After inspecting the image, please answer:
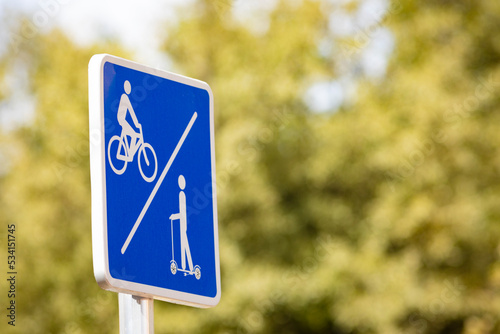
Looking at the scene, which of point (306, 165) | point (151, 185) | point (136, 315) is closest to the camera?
point (136, 315)

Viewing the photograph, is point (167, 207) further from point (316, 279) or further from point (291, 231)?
point (291, 231)

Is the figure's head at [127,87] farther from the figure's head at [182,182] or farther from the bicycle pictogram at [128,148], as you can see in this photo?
the figure's head at [182,182]

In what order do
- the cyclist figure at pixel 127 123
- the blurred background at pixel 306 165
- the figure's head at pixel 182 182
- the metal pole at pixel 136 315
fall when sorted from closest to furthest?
the metal pole at pixel 136 315, the cyclist figure at pixel 127 123, the figure's head at pixel 182 182, the blurred background at pixel 306 165

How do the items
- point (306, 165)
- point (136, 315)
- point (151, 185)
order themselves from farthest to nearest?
point (306, 165)
point (151, 185)
point (136, 315)

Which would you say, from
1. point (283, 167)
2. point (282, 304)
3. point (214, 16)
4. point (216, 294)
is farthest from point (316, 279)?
point (216, 294)

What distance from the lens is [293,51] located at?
12742 mm

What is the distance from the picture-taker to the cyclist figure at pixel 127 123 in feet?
5.89

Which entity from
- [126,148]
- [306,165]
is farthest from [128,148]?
[306,165]

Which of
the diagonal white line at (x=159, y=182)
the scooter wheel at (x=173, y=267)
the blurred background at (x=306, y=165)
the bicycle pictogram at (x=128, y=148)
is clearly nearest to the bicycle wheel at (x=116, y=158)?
the bicycle pictogram at (x=128, y=148)

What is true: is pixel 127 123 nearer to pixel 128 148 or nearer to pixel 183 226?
pixel 128 148

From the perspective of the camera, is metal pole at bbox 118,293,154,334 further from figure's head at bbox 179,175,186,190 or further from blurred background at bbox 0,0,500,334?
blurred background at bbox 0,0,500,334

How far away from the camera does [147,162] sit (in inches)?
72.2

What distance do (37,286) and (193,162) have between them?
10.2 metres

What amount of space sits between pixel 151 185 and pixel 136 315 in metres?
0.31
